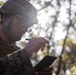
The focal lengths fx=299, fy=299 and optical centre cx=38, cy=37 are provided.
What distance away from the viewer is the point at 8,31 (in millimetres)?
2709

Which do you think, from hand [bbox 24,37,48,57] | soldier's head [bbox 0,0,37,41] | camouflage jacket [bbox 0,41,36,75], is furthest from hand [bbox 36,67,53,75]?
soldier's head [bbox 0,0,37,41]

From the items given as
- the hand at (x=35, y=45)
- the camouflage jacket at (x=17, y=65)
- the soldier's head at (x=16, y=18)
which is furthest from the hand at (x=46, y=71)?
the soldier's head at (x=16, y=18)

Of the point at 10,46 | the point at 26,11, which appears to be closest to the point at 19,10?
the point at 26,11

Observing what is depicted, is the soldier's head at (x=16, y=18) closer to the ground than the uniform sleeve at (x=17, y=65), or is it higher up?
higher up

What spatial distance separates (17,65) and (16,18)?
550 millimetres

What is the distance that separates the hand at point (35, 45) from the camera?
2260mm

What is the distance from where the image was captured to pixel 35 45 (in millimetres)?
2268

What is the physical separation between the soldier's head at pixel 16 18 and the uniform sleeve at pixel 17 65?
14.6 inches

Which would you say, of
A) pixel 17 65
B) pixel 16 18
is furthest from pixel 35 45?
pixel 16 18

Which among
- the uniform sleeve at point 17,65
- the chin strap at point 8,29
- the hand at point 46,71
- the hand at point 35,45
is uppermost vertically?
the chin strap at point 8,29

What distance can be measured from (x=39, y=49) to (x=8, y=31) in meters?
0.52

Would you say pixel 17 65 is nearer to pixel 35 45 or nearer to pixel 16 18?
pixel 35 45

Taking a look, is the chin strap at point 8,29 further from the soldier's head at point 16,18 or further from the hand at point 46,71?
the hand at point 46,71

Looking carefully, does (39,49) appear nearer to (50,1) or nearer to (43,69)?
(43,69)
